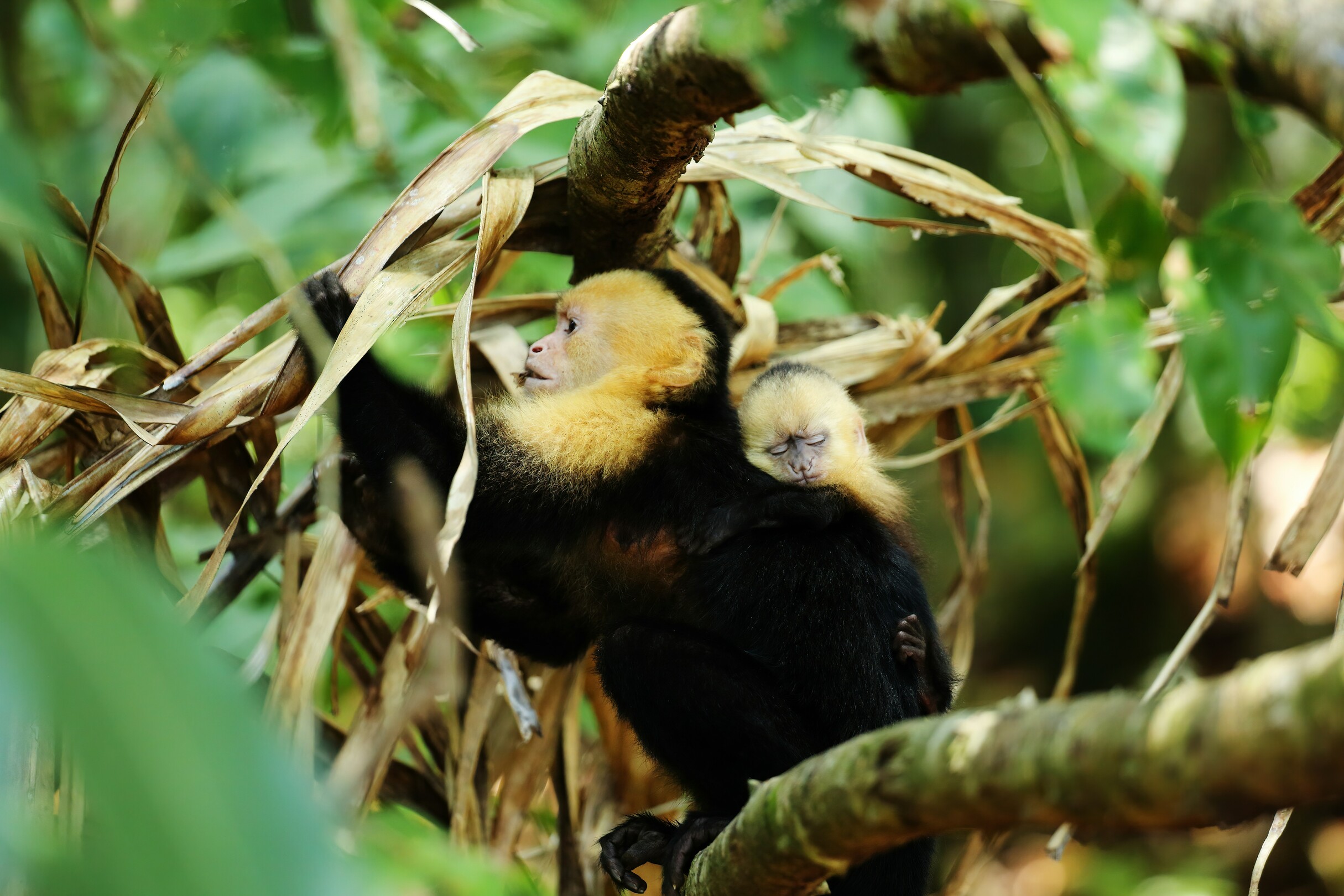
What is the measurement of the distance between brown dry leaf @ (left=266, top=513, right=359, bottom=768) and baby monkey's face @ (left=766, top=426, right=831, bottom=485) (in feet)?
3.68

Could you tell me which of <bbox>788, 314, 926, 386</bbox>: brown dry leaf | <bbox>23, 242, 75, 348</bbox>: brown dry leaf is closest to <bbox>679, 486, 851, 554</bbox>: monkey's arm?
<bbox>788, 314, 926, 386</bbox>: brown dry leaf

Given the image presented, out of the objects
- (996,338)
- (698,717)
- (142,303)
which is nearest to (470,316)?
(698,717)

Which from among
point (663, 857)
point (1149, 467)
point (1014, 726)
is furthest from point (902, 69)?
point (1149, 467)

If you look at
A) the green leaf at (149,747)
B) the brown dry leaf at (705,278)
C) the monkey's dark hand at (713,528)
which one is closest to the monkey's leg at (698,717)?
the monkey's dark hand at (713,528)

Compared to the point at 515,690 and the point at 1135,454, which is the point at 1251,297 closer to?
the point at 1135,454

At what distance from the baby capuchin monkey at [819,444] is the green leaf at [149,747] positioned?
209 cm

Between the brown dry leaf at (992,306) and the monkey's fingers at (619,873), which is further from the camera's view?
the brown dry leaf at (992,306)

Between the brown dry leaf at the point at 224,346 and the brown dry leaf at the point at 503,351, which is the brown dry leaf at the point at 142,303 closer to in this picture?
the brown dry leaf at the point at 224,346

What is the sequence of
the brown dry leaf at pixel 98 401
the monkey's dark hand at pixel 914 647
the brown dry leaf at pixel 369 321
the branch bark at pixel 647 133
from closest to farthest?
1. the branch bark at pixel 647 133
2. the brown dry leaf at pixel 369 321
3. the brown dry leaf at pixel 98 401
4. the monkey's dark hand at pixel 914 647

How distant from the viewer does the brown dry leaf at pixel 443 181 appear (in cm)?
245

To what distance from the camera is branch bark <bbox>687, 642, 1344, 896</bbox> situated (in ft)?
2.96

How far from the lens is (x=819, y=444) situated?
2.95 meters

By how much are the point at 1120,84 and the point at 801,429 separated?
71.2 inches

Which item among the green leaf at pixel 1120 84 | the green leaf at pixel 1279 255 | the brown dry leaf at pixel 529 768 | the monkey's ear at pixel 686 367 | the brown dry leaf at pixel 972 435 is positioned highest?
the green leaf at pixel 1120 84
